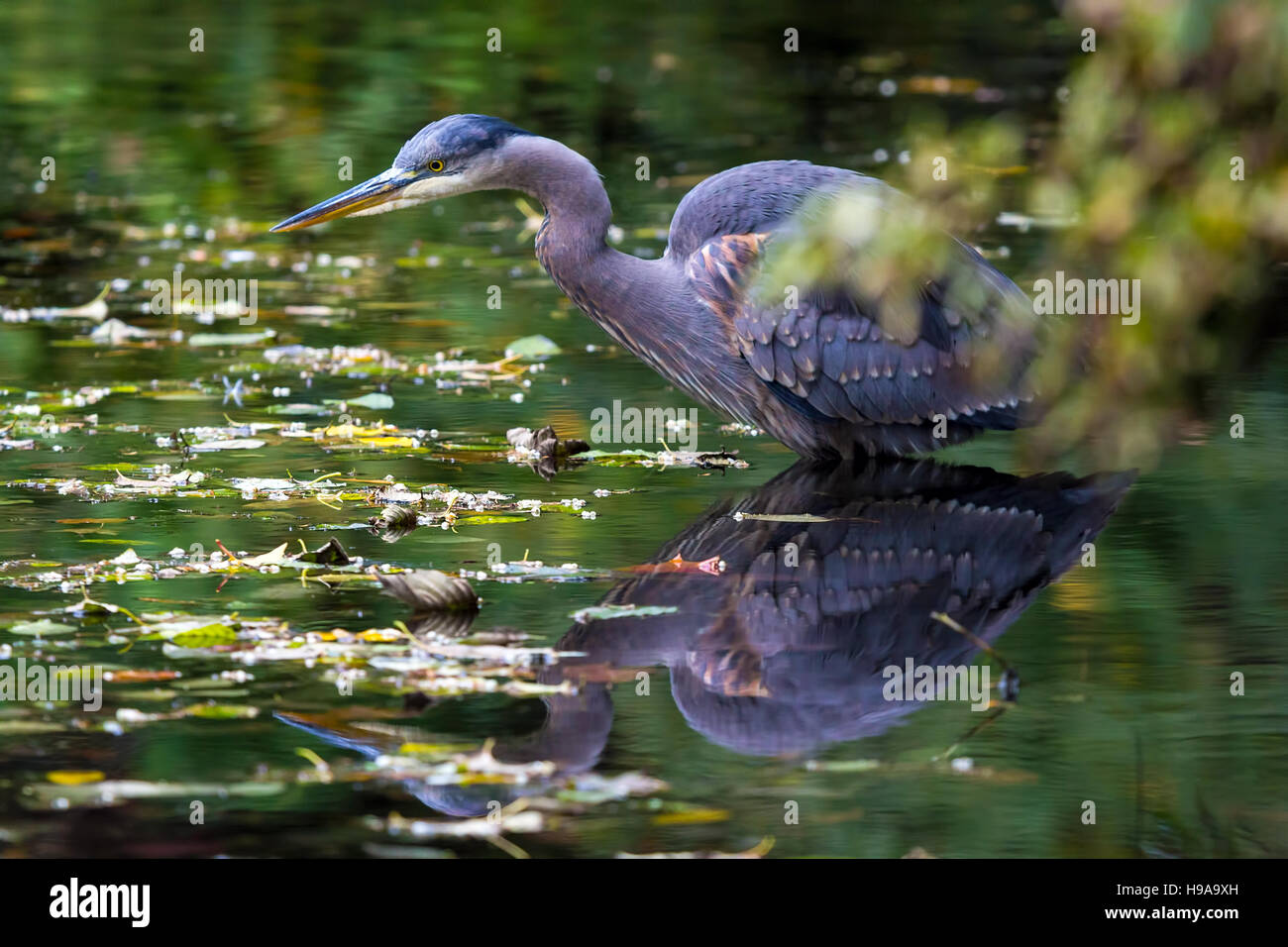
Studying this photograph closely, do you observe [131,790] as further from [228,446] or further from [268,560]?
[228,446]

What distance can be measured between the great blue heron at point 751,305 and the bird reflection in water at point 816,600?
0.32m

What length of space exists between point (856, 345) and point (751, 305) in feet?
1.57

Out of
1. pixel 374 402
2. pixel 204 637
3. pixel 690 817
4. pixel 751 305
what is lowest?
pixel 690 817

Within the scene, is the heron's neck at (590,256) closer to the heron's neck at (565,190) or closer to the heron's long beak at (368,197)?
the heron's neck at (565,190)

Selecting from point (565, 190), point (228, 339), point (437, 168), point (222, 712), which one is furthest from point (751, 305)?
point (228, 339)

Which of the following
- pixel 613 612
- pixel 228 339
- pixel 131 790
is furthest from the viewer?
pixel 228 339

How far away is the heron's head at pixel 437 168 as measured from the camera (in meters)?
8.88

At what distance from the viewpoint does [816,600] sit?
22.9ft

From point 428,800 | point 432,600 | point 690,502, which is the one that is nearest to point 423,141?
point 690,502

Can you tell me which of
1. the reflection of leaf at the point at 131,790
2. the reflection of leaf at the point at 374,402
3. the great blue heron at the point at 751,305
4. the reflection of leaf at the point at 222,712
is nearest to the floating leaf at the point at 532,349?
the reflection of leaf at the point at 374,402

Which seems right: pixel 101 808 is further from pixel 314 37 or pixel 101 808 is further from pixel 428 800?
pixel 314 37

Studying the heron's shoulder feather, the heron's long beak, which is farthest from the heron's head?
the heron's shoulder feather

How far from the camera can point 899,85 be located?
20.1m

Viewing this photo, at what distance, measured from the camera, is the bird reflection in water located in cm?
587
